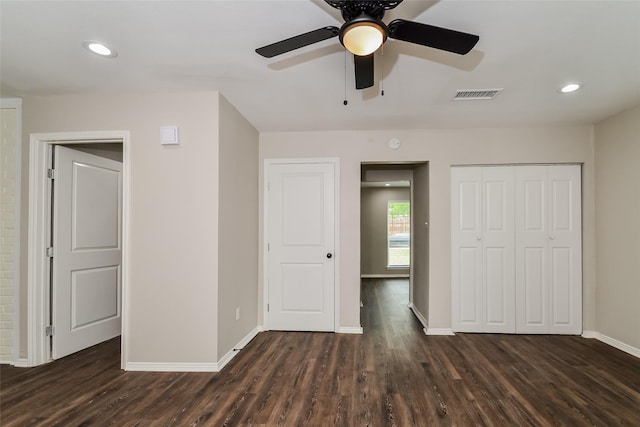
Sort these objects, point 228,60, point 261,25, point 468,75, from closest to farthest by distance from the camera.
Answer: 1. point 261,25
2. point 228,60
3. point 468,75

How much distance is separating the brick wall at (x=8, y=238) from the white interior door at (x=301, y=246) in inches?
96.0

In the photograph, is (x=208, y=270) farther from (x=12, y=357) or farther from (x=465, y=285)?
(x=465, y=285)

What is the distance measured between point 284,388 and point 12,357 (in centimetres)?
260

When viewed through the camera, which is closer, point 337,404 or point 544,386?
point 337,404

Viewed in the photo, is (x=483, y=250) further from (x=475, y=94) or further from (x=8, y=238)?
(x=8, y=238)

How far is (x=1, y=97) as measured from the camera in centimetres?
291

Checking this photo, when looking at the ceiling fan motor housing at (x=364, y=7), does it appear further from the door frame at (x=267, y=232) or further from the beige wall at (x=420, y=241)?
the beige wall at (x=420, y=241)

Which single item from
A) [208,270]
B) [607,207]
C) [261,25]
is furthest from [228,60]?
[607,207]

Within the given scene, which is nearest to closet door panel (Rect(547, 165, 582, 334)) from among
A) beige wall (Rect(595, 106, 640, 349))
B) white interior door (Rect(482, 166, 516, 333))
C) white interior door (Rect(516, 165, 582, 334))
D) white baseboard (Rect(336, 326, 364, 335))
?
white interior door (Rect(516, 165, 582, 334))

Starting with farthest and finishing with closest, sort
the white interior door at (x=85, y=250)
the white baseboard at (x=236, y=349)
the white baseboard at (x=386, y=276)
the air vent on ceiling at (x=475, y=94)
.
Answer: the white baseboard at (x=386, y=276)
the white interior door at (x=85, y=250)
the white baseboard at (x=236, y=349)
the air vent on ceiling at (x=475, y=94)

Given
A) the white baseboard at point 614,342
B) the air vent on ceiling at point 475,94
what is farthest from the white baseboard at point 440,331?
the air vent on ceiling at point 475,94

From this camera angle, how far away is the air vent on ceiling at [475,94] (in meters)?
2.72

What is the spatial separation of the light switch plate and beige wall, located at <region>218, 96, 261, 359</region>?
0.39 m

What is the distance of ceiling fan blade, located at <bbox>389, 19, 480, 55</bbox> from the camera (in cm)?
145
